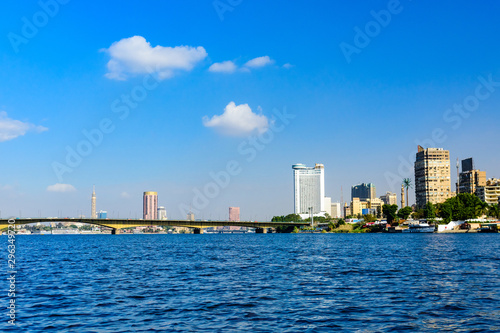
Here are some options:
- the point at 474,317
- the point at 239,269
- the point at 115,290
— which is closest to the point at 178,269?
the point at 239,269

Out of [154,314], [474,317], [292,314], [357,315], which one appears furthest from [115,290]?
[474,317]

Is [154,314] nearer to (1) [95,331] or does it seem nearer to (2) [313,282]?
(1) [95,331]

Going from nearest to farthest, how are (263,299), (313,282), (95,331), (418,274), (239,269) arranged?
(95,331), (263,299), (313,282), (418,274), (239,269)

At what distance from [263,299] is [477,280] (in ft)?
70.3

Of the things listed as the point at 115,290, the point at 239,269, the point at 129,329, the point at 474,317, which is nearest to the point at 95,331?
the point at 129,329

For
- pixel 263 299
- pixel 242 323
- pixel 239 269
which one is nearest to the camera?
pixel 242 323

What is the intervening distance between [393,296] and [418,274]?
1559 centimetres

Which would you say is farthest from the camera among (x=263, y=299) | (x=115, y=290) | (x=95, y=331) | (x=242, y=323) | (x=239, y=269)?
(x=239, y=269)

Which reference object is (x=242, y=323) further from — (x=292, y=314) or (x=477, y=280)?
(x=477, y=280)

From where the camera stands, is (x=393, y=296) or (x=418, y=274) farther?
(x=418, y=274)

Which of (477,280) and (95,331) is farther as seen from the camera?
(477,280)

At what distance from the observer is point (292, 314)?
87.8 feet

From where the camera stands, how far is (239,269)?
175ft

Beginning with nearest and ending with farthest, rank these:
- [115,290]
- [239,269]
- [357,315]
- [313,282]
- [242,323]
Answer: [242,323] < [357,315] < [115,290] < [313,282] < [239,269]
